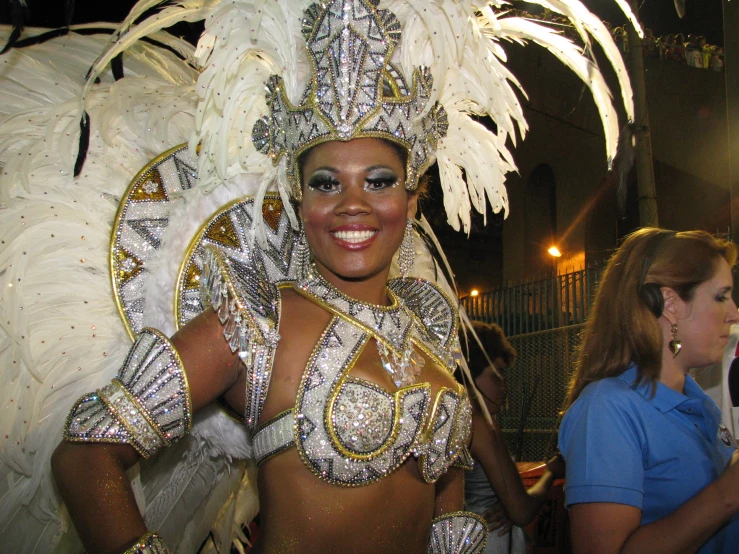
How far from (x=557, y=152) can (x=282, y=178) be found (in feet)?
31.7

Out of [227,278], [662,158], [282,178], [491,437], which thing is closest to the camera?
[227,278]

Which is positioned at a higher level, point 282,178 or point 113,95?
point 113,95

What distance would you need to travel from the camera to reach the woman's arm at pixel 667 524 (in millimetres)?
1585

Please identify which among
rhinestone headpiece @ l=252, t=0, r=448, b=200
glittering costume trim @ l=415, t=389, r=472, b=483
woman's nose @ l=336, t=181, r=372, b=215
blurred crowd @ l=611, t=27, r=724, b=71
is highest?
blurred crowd @ l=611, t=27, r=724, b=71

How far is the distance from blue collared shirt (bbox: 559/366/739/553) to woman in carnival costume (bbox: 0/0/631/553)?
358mm

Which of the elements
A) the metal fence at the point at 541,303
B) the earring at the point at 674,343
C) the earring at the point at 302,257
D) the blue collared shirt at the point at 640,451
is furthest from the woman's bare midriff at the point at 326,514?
the metal fence at the point at 541,303

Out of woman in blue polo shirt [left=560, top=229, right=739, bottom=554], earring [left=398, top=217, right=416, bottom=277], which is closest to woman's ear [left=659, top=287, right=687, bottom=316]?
woman in blue polo shirt [left=560, top=229, right=739, bottom=554]

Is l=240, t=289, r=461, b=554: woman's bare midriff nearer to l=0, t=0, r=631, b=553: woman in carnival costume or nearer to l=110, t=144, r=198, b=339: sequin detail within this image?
l=0, t=0, r=631, b=553: woman in carnival costume

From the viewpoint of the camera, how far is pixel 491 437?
2.56 metres

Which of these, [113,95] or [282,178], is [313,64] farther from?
[113,95]

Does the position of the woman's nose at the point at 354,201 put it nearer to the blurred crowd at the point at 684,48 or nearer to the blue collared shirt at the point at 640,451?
the blue collared shirt at the point at 640,451

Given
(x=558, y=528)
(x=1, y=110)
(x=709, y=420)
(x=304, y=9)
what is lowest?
(x=558, y=528)

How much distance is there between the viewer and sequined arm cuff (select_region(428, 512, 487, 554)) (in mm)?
1971

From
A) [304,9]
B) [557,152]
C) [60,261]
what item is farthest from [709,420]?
[557,152]
